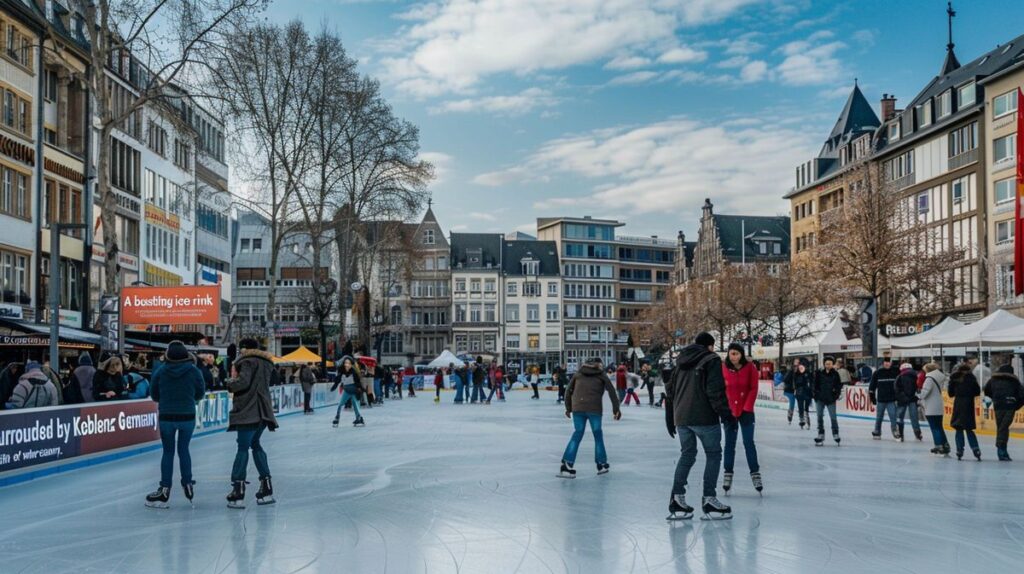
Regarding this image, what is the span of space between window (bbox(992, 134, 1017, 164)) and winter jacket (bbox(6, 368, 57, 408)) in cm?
4912

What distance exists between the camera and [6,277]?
3494cm

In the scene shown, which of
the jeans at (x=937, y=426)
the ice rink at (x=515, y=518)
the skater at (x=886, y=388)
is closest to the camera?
the ice rink at (x=515, y=518)

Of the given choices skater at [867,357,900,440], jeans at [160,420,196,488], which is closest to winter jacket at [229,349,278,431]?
jeans at [160,420,196,488]

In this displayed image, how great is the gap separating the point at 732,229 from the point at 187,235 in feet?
234

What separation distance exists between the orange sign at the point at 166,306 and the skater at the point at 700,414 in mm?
17372

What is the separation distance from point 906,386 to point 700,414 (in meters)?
13.2

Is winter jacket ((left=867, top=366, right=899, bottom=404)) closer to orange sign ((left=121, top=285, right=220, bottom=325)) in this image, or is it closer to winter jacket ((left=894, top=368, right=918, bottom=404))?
winter jacket ((left=894, top=368, right=918, bottom=404))

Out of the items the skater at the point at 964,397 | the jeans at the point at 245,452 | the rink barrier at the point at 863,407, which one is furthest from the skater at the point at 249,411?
the rink barrier at the point at 863,407

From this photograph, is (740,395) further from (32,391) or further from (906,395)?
(906,395)

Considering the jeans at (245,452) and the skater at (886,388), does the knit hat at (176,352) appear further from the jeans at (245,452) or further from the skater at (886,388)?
the skater at (886,388)

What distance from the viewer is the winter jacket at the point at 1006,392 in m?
18.0

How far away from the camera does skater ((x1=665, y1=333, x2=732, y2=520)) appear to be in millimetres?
10656

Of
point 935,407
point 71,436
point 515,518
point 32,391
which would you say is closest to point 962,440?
point 935,407

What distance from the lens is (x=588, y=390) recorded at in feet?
48.5
